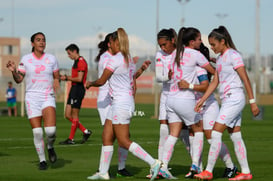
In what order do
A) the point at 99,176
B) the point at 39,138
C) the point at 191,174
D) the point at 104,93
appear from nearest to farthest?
the point at 99,176 < the point at 191,174 < the point at 39,138 < the point at 104,93

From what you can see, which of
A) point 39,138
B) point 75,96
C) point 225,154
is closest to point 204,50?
point 225,154

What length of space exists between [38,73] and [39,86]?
216 mm

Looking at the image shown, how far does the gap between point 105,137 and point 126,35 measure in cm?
155

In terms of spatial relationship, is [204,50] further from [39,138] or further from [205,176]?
[39,138]

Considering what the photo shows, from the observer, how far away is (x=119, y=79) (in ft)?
35.2

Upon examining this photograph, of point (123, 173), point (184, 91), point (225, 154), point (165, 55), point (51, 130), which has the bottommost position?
point (123, 173)

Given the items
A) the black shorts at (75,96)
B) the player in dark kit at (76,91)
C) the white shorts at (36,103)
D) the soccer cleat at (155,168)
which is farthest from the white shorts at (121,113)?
A: the black shorts at (75,96)

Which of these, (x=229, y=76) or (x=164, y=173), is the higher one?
(x=229, y=76)

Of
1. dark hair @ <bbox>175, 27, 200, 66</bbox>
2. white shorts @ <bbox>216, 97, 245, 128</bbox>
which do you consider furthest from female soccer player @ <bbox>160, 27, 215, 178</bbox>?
white shorts @ <bbox>216, 97, 245, 128</bbox>

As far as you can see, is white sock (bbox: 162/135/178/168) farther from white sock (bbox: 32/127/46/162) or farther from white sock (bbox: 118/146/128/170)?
white sock (bbox: 32/127/46/162)

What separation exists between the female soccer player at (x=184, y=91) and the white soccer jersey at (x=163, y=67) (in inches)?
4.6

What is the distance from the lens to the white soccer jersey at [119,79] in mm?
10688

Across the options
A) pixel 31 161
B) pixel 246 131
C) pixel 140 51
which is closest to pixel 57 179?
pixel 31 161

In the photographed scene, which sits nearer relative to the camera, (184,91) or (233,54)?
(233,54)
